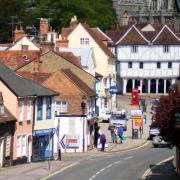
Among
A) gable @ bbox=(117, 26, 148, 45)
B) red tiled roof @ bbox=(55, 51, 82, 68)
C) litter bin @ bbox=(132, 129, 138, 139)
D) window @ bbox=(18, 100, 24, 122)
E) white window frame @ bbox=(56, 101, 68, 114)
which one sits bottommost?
litter bin @ bbox=(132, 129, 138, 139)

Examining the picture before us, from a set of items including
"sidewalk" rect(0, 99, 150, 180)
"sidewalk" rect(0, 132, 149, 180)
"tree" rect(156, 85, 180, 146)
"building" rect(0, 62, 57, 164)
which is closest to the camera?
"tree" rect(156, 85, 180, 146)

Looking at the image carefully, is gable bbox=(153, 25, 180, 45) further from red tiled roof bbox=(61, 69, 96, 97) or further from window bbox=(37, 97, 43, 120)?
window bbox=(37, 97, 43, 120)

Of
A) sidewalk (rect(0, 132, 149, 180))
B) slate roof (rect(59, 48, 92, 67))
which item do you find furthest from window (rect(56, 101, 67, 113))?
slate roof (rect(59, 48, 92, 67))

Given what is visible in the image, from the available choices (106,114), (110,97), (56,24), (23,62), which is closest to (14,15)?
(56,24)

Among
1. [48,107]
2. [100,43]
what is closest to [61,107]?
[48,107]

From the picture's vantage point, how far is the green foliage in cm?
13962

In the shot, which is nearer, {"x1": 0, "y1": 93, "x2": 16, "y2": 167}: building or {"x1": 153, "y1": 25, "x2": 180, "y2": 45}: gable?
{"x1": 0, "y1": 93, "x2": 16, "y2": 167}: building

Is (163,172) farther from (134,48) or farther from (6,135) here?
(134,48)

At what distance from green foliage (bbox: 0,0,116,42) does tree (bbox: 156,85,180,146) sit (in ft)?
301

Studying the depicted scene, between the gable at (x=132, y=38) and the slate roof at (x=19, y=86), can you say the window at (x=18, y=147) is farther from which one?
the gable at (x=132, y=38)

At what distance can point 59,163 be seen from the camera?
59.1m

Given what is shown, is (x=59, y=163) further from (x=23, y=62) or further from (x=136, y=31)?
(x=136, y=31)

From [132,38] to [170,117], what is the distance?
293ft

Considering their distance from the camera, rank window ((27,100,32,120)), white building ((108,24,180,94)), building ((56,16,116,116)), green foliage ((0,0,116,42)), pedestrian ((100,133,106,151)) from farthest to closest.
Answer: green foliage ((0,0,116,42)), white building ((108,24,180,94)), building ((56,16,116,116)), pedestrian ((100,133,106,151)), window ((27,100,32,120))
